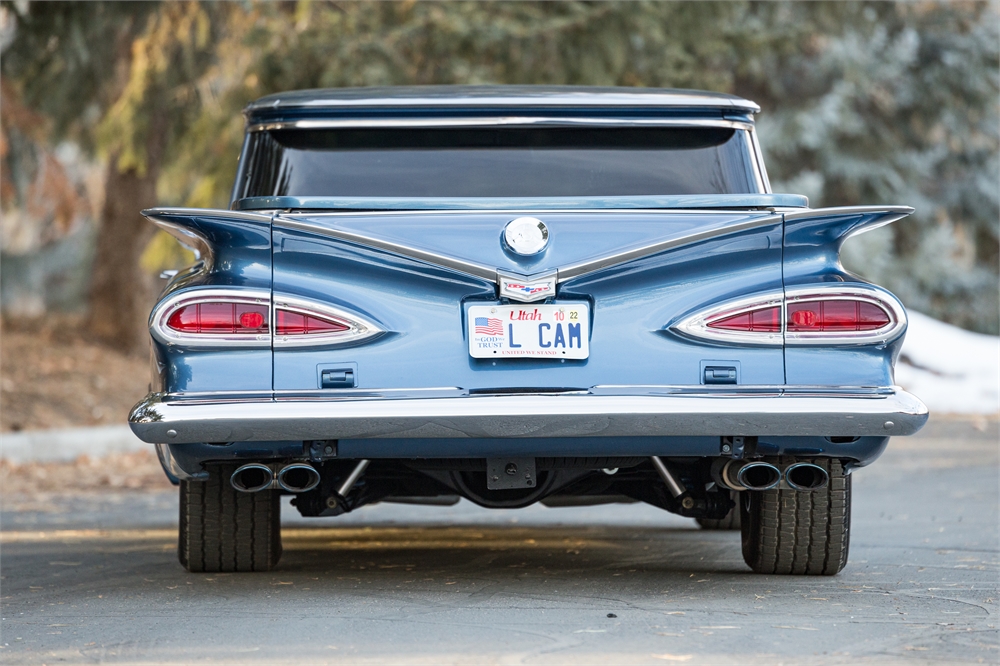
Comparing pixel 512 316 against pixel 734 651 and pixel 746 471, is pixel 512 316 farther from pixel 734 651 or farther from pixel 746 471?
pixel 734 651

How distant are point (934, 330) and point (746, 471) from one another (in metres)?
14.8

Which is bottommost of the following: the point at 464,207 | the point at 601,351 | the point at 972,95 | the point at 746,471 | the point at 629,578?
the point at 629,578

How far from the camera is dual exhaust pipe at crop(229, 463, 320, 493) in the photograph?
4488mm

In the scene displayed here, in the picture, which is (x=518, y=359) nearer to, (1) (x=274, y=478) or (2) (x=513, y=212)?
(2) (x=513, y=212)

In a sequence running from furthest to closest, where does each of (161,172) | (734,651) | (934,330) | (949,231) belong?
(949,231), (934,330), (161,172), (734,651)

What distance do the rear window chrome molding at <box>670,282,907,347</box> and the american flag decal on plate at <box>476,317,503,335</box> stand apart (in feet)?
1.77

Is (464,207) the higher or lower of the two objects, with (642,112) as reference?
lower

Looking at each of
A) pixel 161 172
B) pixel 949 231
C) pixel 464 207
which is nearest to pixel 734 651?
pixel 464 207

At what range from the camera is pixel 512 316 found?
427cm

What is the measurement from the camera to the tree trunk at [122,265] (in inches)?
647

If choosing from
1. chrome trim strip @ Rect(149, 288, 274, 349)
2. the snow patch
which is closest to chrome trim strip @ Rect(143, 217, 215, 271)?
chrome trim strip @ Rect(149, 288, 274, 349)

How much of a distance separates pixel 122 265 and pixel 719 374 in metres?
13.3

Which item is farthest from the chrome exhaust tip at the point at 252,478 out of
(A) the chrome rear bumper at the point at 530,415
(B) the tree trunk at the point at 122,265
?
(B) the tree trunk at the point at 122,265

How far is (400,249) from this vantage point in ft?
14.1
